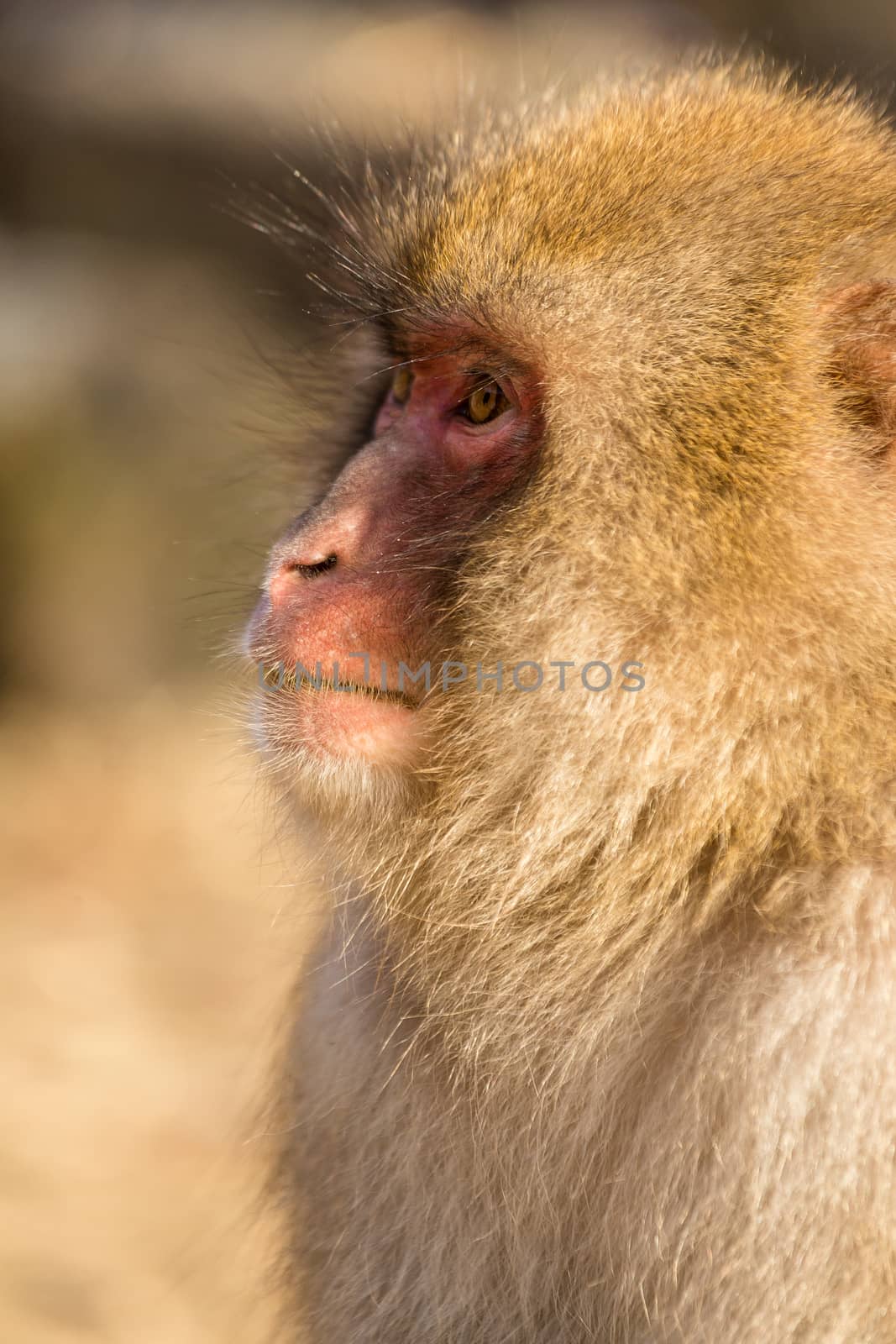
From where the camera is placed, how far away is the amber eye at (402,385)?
1946 mm

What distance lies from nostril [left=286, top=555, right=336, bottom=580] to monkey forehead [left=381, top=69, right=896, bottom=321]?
13.0 inches

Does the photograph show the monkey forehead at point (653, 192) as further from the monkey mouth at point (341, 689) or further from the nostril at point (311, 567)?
the monkey mouth at point (341, 689)

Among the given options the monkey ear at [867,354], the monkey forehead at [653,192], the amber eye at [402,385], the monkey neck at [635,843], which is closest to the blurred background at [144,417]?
the amber eye at [402,385]

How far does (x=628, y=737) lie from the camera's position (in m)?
1.45

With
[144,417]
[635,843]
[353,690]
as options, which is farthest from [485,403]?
[144,417]

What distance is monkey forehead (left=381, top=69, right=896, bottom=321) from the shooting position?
4.99 ft

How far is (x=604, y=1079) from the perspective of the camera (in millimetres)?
1522

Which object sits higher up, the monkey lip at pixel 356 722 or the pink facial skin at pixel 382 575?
the pink facial skin at pixel 382 575

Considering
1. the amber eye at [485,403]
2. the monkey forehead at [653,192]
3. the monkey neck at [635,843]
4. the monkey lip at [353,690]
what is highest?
the monkey forehead at [653,192]

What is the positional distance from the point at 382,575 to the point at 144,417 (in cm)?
465

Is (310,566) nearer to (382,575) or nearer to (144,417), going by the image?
(382,575)

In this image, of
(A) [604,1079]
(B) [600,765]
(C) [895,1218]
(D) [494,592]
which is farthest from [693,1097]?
(D) [494,592]

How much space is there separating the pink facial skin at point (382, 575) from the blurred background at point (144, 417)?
234 cm

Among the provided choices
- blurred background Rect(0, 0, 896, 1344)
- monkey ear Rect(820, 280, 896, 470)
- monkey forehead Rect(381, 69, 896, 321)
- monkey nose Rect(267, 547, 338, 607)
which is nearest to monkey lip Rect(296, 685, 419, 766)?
monkey nose Rect(267, 547, 338, 607)
